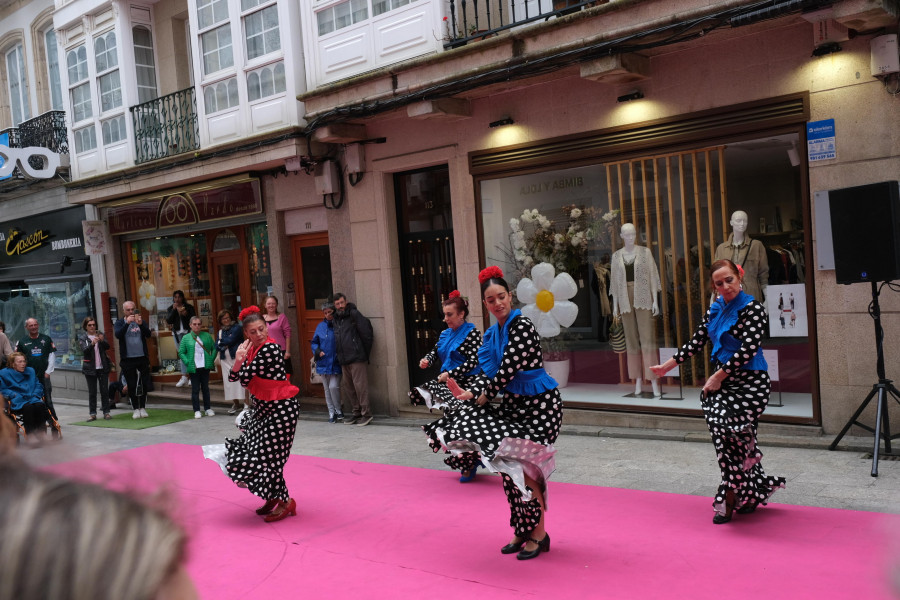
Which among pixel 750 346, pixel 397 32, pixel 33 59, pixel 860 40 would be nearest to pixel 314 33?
pixel 397 32

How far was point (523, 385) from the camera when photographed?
5723 millimetres

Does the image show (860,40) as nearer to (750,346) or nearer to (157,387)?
(750,346)

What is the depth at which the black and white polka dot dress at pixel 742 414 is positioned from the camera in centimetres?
580

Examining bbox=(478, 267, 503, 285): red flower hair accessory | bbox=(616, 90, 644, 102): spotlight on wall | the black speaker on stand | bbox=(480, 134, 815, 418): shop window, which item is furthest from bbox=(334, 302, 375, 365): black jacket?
the black speaker on stand

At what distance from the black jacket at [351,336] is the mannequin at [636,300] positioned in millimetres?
3622

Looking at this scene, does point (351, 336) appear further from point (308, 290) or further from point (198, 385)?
point (198, 385)

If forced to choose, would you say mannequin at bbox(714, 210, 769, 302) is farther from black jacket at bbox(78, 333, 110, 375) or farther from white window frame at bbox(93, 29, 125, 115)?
white window frame at bbox(93, 29, 125, 115)

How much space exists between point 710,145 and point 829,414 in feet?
9.65

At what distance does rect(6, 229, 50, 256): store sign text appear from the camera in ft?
60.4

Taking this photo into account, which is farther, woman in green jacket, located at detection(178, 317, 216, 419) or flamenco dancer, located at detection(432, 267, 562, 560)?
woman in green jacket, located at detection(178, 317, 216, 419)

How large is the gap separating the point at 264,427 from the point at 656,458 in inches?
148

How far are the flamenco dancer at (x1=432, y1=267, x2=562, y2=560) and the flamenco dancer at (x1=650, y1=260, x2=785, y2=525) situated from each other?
117 centimetres

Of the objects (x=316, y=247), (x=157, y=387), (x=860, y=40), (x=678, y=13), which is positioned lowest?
(x=157, y=387)

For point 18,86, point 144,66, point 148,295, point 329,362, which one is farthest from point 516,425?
point 18,86
